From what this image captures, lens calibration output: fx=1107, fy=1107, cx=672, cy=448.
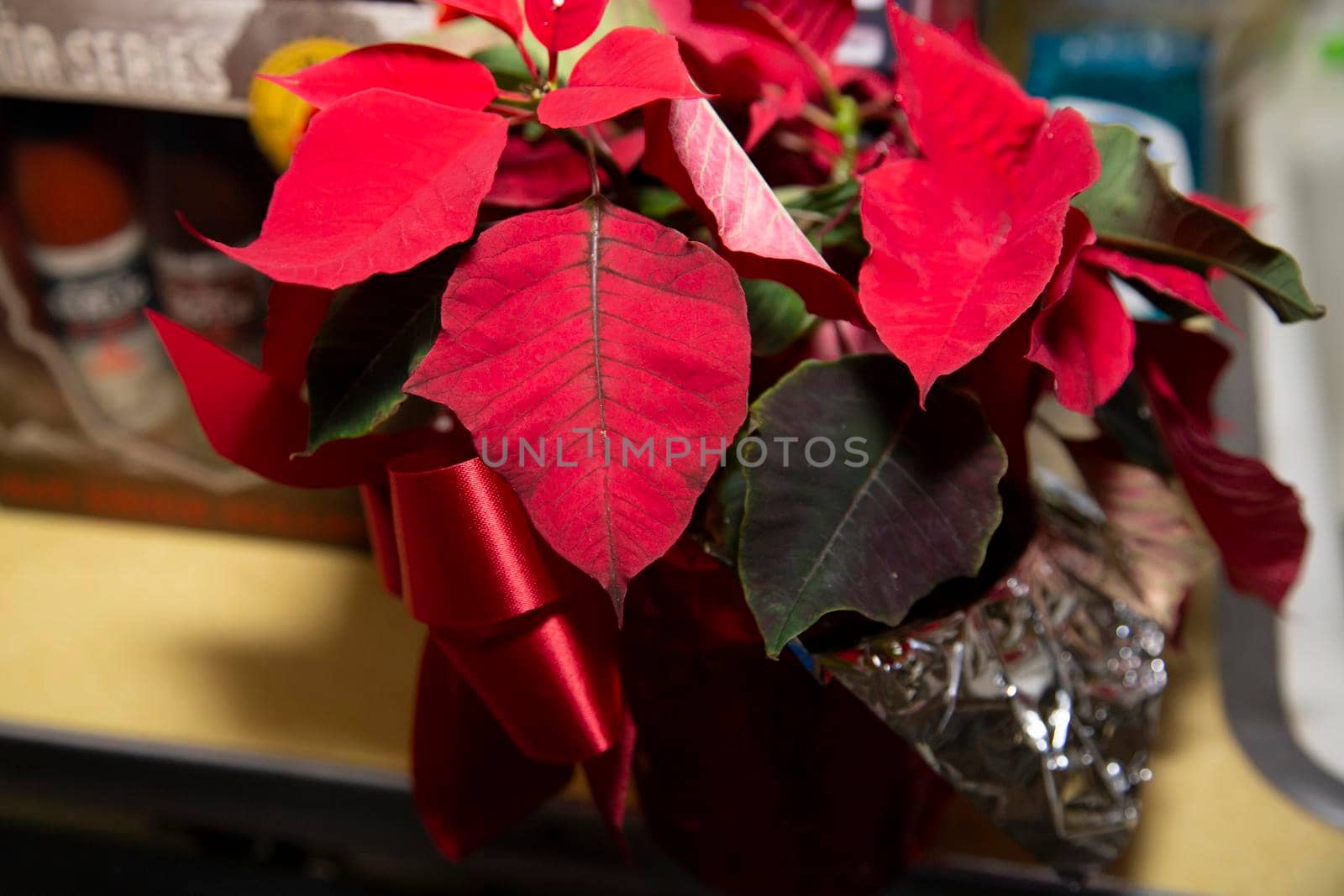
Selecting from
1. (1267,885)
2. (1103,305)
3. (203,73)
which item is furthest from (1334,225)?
(203,73)

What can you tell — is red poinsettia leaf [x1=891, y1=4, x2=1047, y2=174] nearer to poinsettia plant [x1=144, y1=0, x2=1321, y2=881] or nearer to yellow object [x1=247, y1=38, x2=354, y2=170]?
poinsettia plant [x1=144, y1=0, x2=1321, y2=881]

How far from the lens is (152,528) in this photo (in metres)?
0.64

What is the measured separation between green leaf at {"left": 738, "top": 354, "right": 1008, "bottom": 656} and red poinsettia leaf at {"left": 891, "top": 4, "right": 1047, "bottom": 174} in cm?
6

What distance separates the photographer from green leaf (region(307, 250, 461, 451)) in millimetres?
271

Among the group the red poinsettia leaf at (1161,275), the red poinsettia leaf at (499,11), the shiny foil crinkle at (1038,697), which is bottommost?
the shiny foil crinkle at (1038,697)

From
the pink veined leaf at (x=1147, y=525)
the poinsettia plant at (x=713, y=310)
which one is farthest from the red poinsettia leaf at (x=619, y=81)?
the pink veined leaf at (x=1147, y=525)

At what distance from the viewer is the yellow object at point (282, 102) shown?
0.45 metres

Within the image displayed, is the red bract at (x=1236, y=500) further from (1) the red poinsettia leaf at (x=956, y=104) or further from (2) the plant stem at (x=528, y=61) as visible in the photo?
(2) the plant stem at (x=528, y=61)

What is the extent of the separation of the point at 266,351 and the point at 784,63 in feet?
0.61

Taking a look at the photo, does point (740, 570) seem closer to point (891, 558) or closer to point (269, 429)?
point (891, 558)

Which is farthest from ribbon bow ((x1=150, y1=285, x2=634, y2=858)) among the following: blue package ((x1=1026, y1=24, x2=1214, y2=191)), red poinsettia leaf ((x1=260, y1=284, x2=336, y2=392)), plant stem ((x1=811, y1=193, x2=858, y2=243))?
blue package ((x1=1026, y1=24, x2=1214, y2=191))

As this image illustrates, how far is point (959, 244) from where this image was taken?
27cm

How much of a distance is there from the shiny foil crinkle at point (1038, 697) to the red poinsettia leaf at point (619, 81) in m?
0.16

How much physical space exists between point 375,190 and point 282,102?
0.25 metres
